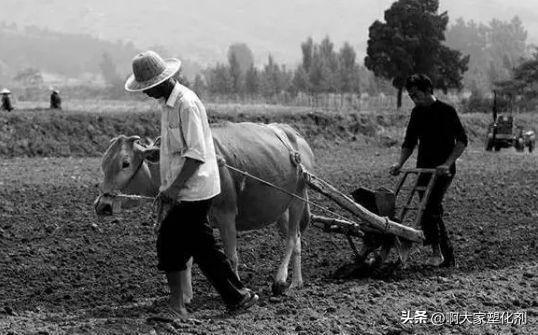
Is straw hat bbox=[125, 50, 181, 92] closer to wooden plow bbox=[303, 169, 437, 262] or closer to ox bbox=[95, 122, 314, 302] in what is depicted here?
ox bbox=[95, 122, 314, 302]

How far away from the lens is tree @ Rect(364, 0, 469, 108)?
46500 millimetres

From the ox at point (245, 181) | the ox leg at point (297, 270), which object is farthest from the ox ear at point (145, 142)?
the ox leg at point (297, 270)

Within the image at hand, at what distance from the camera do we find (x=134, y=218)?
452 inches

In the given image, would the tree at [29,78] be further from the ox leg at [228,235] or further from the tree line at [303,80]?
the ox leg at [228,235]

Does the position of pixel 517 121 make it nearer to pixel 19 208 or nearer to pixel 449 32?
pixel 19 208

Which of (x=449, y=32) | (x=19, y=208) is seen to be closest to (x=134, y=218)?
(x=19, y=208)

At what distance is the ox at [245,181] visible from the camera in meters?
7.15

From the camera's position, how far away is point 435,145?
29.9ft

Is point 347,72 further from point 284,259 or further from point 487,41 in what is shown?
point 487,41

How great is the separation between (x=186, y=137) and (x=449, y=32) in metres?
187

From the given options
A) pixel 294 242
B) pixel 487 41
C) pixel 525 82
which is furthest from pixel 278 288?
pixel 487 41

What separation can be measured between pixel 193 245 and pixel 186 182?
1.68 feet

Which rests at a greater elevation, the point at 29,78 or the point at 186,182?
the point at 186,182

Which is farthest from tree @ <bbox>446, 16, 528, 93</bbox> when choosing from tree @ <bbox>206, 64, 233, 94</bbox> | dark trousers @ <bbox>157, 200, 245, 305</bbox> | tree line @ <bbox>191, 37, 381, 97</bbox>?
dark trousers @ <bbox>157, 200, 245, 305</bbox>
